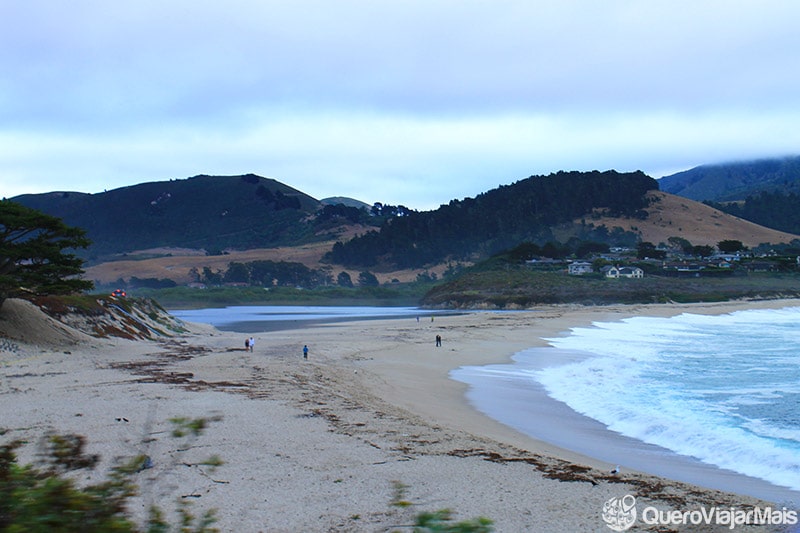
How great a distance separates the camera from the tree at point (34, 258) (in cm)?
2620

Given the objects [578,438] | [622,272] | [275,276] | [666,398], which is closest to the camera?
[578,438]

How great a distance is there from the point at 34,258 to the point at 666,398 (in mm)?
22867

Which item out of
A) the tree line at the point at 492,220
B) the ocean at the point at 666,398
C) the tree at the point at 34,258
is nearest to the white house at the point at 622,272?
the tree line at the point at 492,220

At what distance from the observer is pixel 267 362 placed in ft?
82.4

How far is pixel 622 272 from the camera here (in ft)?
345

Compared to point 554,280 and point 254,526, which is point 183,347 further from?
point 554,280

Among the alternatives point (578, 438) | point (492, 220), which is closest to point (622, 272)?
point (492, 220)

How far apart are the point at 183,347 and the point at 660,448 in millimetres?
24225

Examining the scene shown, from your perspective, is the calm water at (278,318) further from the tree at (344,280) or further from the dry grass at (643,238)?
the dry grass at (643,238)

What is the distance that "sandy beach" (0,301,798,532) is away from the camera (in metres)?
8.29

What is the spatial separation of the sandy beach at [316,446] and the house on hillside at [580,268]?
8758 cm

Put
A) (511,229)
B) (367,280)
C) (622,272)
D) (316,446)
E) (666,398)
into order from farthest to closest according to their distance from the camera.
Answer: (511,229) < (367,280) < (622,272) < (666,398) < (316,446)

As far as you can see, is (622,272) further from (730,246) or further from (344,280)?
(344,280)

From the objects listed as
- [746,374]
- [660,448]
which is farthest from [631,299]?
[660,448]
